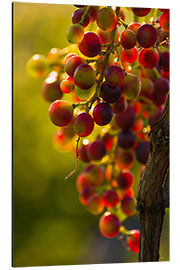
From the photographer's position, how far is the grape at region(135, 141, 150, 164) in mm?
1072

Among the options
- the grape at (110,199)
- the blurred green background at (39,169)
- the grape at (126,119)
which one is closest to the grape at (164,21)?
the grape at (126,119)

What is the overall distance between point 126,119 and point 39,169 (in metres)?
0.78

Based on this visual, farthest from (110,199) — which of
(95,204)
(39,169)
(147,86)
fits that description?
(39,169)

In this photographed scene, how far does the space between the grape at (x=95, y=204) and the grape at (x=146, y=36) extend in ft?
1.44

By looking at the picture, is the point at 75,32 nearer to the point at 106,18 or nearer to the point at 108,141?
the point at 106,18

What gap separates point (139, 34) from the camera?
855 mm

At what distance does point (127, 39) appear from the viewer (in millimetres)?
847

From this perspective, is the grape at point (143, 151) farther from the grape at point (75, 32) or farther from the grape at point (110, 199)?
the grape at point (75, 32)
